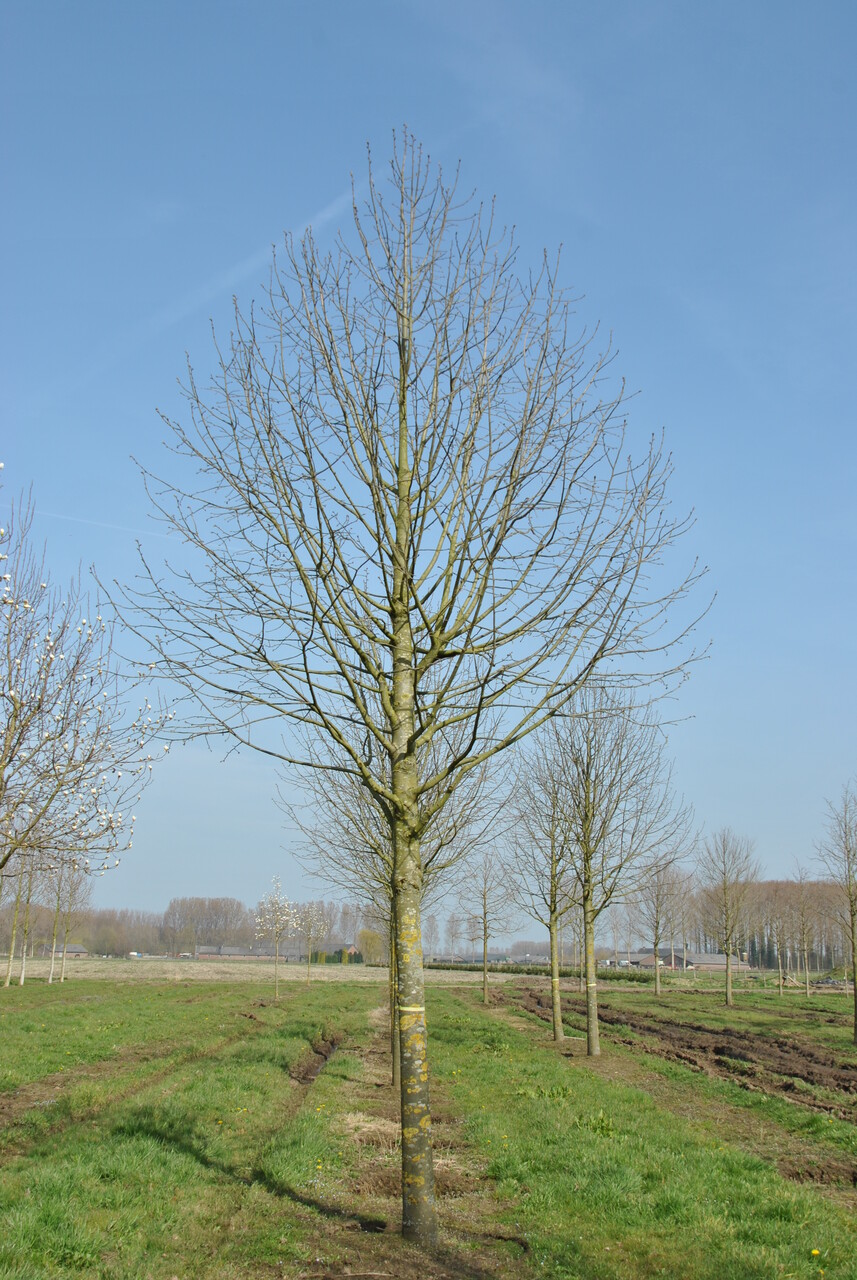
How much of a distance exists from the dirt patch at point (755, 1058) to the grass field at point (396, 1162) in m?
0.14

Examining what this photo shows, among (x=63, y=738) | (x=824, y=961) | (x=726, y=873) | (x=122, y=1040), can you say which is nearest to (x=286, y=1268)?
(x=63, y=738)

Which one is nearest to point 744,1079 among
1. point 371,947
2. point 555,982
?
Result: point 555,982

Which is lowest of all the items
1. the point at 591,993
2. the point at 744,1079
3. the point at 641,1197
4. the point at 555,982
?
the point at 744,1079

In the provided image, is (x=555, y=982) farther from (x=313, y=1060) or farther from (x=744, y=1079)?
(x=313, y=1060)

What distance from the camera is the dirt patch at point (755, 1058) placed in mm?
14758

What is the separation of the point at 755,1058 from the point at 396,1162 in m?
13.5

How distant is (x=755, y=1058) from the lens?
63.7 feet

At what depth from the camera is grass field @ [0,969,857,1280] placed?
5.80 m

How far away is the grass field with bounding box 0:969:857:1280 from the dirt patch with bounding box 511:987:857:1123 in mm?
137

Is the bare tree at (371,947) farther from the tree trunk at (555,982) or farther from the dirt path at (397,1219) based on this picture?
the dirt path at (397,1219)

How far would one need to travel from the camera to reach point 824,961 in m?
102

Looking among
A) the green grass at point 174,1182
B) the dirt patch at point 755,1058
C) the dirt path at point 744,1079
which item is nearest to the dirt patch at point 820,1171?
the dirt path at point 744,1079

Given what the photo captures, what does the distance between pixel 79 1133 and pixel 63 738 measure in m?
4.47

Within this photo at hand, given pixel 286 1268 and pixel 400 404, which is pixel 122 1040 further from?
pixel 400 404
